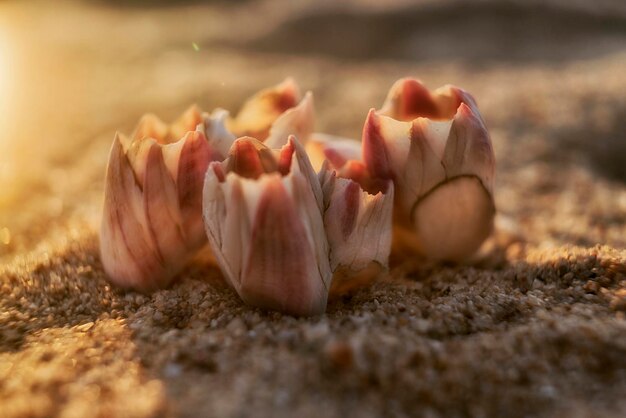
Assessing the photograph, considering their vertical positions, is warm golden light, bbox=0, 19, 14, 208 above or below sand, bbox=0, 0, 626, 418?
above

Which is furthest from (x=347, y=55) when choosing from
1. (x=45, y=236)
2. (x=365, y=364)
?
(x=365, y=364)

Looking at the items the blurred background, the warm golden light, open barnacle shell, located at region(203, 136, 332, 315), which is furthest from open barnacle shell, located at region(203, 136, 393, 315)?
the warm golden light

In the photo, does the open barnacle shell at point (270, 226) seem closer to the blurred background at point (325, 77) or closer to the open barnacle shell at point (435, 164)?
the open barnacle shell at point (435, 164)

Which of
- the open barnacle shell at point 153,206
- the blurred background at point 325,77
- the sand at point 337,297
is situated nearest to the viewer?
the sand at point 337,297

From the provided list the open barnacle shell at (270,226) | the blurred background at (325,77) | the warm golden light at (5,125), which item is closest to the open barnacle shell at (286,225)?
the open barnacle shell at (270,226)

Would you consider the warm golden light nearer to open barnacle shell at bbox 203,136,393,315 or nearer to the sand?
the sand

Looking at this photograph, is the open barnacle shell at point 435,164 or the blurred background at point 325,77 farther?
the blurred background at point 325,77
